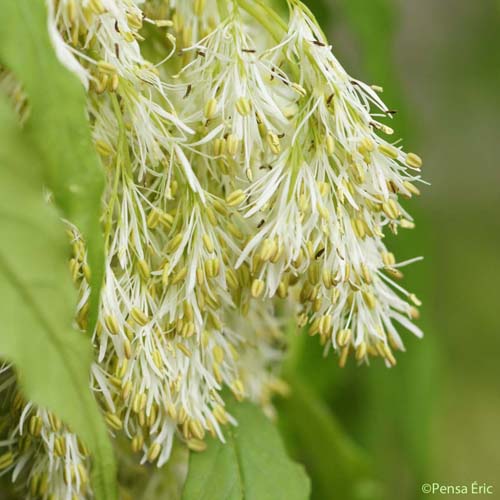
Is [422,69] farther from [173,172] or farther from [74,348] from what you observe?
[74,348]

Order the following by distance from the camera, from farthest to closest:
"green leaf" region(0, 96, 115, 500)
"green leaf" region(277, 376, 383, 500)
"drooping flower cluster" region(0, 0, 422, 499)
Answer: "green leaf" region(277, 376, 383, 500)
"drooping flower cluster" region(0, 0, 422, 499)
"green leaf" region(0, 96, 115, 500)

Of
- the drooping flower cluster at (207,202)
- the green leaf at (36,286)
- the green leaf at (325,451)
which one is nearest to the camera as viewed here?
the green leaf at (36,286)

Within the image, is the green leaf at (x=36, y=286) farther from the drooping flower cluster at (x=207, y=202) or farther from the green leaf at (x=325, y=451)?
the green leaf at (x=325, y=451)

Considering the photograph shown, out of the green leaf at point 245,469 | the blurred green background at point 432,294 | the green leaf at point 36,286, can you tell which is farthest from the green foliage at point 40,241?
the blurred green background at point 432,294

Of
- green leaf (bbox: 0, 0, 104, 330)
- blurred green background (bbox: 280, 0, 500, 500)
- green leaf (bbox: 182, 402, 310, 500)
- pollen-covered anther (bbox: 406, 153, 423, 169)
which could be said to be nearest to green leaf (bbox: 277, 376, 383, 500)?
blurred green background (bbox: 280, 0, 500, 500)

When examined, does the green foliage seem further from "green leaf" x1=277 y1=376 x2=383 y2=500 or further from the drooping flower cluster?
"green leaf" x1=277 y1=376 x2=383 y2=500

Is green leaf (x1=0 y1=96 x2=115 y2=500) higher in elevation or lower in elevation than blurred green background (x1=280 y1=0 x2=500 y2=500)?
higher
